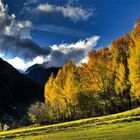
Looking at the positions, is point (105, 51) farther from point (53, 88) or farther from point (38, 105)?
point (38, 105)

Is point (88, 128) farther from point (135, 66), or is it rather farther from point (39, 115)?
point (39, 115)

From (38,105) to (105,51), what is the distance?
1097 inches

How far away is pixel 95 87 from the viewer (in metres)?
102

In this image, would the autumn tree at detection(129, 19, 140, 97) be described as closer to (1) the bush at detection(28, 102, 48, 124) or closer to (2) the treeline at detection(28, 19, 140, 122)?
(2) the treeline at detection(28, 19, 140, 122)

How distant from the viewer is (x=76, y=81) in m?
99.5

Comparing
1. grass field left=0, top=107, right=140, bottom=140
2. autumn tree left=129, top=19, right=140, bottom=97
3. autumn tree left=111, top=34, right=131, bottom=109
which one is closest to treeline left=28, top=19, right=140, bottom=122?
autumn tree left=111, top=34, right=131, bottom=109

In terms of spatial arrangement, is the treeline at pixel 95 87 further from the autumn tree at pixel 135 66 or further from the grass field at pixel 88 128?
the grass field at pixel 88 128

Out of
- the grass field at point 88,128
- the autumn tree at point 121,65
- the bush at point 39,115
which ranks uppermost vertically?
the autumn tree at point 121,65

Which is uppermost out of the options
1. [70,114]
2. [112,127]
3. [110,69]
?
[110,69]

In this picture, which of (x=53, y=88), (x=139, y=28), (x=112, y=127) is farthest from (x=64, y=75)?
(x=112, y=127)

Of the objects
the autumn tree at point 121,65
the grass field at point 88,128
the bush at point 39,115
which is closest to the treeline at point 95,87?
the autumn tree at point 121,65

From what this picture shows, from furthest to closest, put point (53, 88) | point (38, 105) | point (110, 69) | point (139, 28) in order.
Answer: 1. point (38, 105)
2. point (53, 88)
3. point (110, 69)
4. point (139, 28)

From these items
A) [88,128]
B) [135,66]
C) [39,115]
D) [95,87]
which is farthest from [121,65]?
[39,115]

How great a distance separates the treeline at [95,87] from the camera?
313 ft
